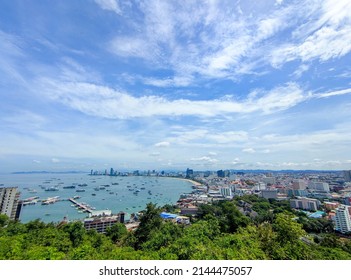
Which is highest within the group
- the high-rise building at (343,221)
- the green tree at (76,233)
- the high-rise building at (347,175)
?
the high-rise building at (347,175)

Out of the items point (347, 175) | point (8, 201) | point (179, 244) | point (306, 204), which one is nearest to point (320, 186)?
point (347, 175)

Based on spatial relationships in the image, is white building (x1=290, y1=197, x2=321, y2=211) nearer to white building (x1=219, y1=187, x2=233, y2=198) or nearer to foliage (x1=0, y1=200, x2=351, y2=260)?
white building (x1=219, y1=187, x2=233, y2=198)

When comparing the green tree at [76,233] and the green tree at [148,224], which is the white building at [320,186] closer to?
the green tree at [148,224]

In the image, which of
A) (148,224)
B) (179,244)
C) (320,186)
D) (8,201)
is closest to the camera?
(179,244)

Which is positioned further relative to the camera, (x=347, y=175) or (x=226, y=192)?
(x=347, y=175)

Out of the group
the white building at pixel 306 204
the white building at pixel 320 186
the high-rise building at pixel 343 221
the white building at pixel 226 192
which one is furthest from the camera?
the white building at pixel 226 192

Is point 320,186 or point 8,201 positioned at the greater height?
point 320,186

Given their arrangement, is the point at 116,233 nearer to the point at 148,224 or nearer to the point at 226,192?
the point at 148,224

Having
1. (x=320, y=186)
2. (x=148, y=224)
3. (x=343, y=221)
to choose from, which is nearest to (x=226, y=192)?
(x=320, y=186)

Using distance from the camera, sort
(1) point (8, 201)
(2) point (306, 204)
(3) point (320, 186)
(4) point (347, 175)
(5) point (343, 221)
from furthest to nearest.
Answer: (4) point (347, 175) → (3) point (320, 186) → (2) point (306, 204) → (1) point (8, 201) → (5) point (343, 221)

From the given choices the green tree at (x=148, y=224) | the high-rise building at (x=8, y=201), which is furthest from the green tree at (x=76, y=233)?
the high-rise building at (x=8, y=201)

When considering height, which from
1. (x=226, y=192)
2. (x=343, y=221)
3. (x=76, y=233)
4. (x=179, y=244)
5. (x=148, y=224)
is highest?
(x=179, y=244)
